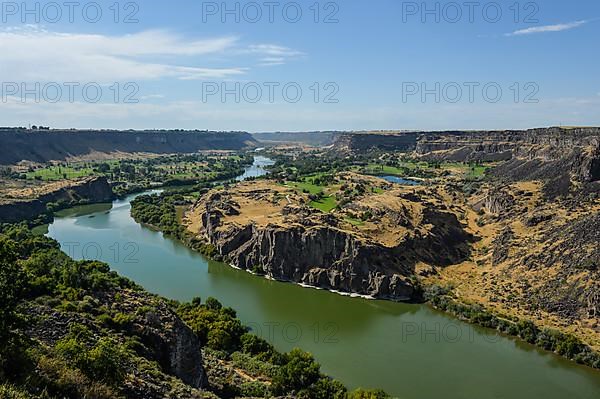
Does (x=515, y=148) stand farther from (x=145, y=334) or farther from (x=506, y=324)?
(x=145, y=334)

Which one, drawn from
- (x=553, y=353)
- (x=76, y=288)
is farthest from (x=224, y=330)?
(x=553, y=353)

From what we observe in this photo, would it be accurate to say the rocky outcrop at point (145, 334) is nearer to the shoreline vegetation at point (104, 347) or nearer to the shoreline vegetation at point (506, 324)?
the shoreline vegetation at point (104, 347)

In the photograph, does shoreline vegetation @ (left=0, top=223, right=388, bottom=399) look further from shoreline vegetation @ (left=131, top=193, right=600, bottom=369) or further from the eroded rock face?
shoreline vegetation @ (left=131, top=193, right=600, bottom=369)

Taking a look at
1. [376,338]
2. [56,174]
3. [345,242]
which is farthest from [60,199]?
[376,338]

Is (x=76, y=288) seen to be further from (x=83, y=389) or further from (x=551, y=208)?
(x=551, y=208)

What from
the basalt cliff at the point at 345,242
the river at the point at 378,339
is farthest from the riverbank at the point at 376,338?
the basalt cliff at the point at 345,242
